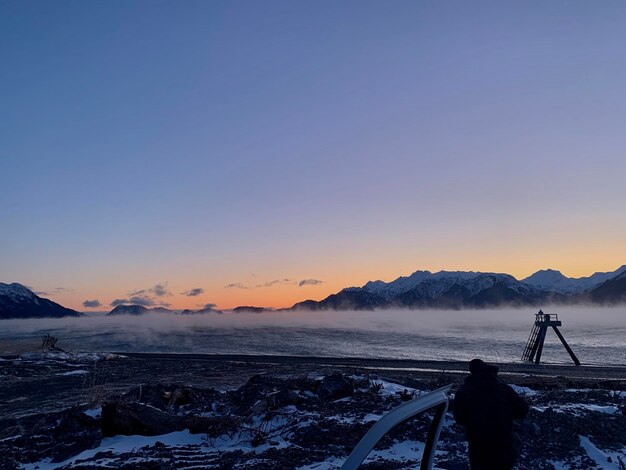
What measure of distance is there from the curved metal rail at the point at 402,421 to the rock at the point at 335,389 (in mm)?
10102

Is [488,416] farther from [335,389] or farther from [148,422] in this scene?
[148,422]

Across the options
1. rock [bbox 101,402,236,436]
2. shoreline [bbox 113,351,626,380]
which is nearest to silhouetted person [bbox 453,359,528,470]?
rock [bbox 101,402,236,436]

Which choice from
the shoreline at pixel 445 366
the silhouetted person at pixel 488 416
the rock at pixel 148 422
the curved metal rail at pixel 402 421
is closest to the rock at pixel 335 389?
the rock at pixel 148 422

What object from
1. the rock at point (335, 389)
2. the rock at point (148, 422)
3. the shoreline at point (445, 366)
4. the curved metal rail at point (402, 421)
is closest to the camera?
the curved metal rail at point (402, 421)

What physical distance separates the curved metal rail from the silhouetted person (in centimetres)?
294

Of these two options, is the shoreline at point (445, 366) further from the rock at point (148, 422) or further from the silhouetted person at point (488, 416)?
the silhouetted person at point (488, 416)

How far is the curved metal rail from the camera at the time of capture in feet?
8.95

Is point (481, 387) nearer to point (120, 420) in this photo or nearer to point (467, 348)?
point (120, 420)

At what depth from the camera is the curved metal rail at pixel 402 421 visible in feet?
8.95

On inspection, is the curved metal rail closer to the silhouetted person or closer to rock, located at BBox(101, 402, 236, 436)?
the silhouetted person

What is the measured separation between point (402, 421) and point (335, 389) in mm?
10908

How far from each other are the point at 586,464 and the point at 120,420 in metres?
10.1

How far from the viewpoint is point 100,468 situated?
9.08 m

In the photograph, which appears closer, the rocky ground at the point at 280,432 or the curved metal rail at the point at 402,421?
the curved metal rail at the point at 402,421
